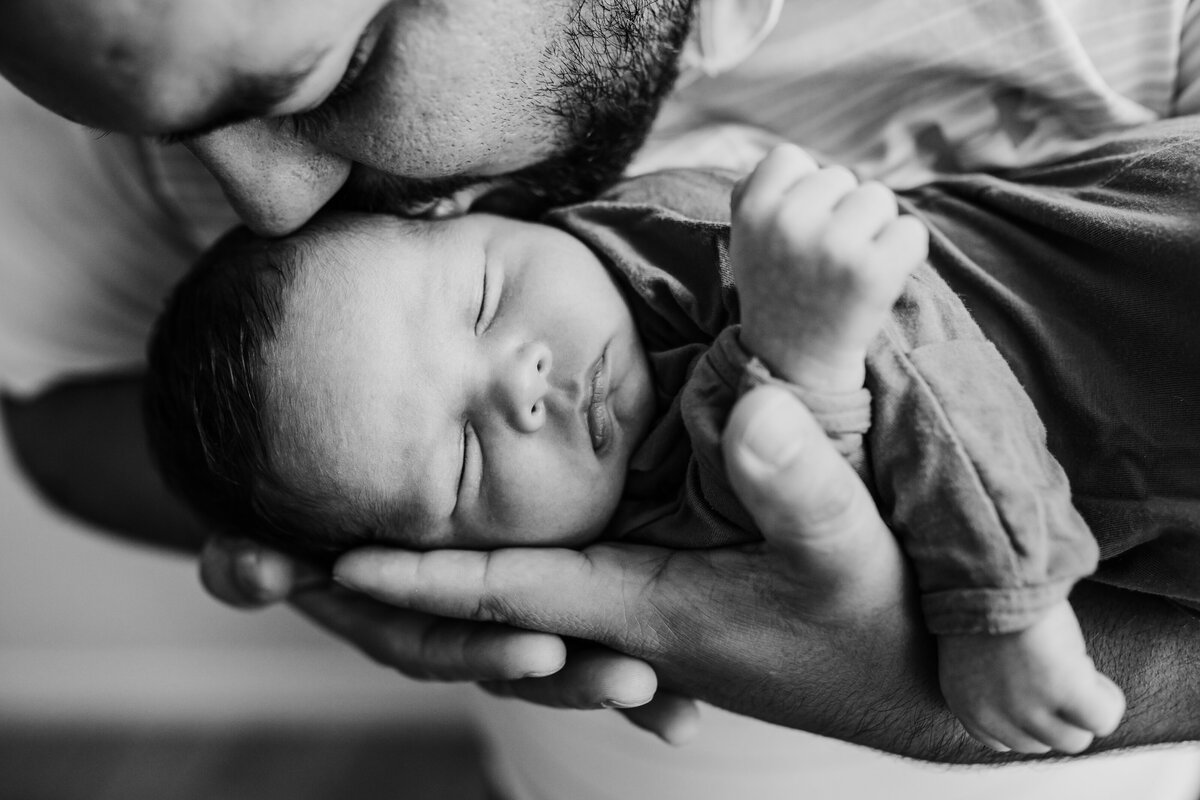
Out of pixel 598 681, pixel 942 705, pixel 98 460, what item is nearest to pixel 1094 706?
pixel 942 705

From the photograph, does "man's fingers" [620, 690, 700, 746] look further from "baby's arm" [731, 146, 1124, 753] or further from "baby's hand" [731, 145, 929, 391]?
"baby's hand" [731, 145, 929, 391]

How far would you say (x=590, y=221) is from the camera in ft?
3.31

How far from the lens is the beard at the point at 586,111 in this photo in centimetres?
95

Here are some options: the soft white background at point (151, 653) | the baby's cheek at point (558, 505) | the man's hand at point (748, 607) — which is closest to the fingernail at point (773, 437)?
the man's hand at point (748, 607)

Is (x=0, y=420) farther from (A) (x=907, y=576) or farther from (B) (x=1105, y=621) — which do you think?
(B) (x=1105, y=621)

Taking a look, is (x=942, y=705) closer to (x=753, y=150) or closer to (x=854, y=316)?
(x=854, y=316)

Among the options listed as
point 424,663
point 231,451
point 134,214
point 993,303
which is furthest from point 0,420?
point 993,303

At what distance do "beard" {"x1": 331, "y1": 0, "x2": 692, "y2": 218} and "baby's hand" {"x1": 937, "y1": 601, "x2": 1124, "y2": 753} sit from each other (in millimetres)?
630

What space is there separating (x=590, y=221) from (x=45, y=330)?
Result: 2.84ft

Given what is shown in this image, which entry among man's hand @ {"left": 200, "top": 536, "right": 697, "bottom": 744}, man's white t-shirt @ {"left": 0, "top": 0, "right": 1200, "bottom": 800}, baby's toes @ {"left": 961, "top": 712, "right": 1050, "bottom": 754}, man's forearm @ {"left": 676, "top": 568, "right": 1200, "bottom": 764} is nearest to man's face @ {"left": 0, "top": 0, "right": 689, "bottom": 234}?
man's white t-shirt @ {"left": 0, "top": 0, "right": 1200, "bottom": 800}

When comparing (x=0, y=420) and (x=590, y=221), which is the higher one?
(x=590, y=221)

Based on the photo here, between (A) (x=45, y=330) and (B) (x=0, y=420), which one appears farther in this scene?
(B) (x=0, y=420)

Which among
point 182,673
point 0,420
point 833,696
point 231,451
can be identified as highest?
point 231,451

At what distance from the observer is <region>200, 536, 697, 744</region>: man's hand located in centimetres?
89
